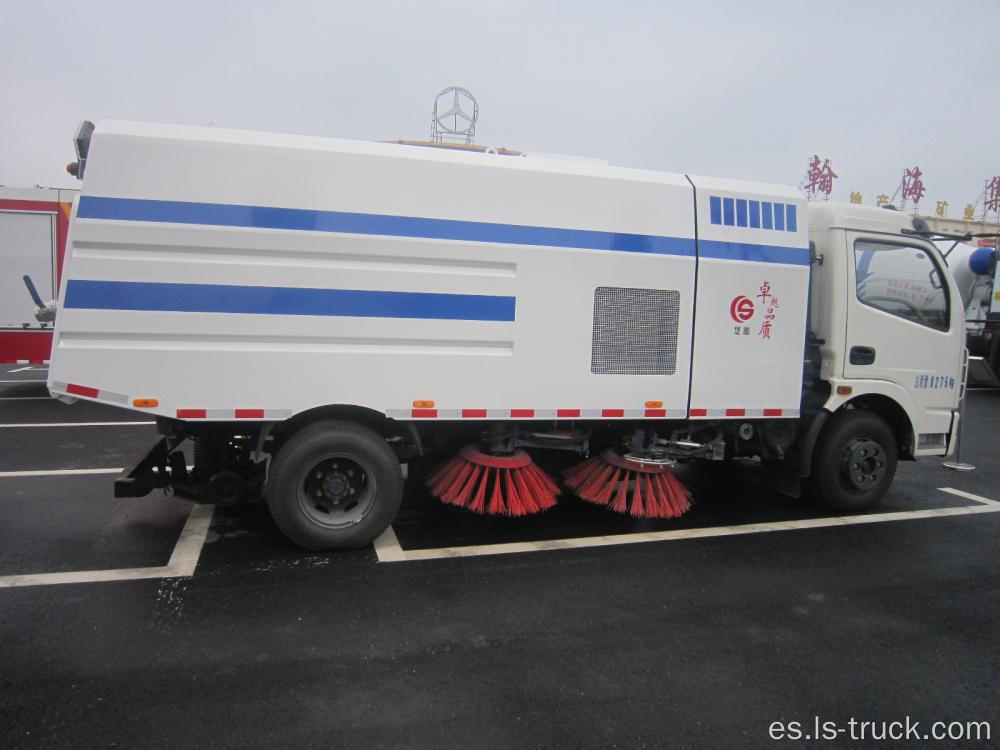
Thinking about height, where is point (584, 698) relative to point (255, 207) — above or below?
below

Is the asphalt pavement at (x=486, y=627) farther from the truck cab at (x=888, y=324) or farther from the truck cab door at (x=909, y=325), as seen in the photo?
the truck cab door at (x=909, y=325)

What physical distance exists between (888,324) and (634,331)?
2.33 m

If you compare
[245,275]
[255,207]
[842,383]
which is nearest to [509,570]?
[245,275]

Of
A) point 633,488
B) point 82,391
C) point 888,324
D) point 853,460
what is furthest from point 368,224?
point 853,460

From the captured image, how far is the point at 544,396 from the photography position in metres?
4.34

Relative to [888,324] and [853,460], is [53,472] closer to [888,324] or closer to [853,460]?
[853,460]

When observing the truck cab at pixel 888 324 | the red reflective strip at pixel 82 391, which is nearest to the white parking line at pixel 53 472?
the red reflective strip at pixel 82 391

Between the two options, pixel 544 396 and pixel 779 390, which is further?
pixel 779 390

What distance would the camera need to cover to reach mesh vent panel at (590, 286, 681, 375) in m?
4.38

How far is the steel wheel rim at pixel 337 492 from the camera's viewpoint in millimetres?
4137

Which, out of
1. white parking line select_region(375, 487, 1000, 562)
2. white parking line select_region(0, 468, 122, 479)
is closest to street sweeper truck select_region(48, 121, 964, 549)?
white parking line select_region(375, 487, 1000, 562)

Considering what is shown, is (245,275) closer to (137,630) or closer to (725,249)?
(137,630)

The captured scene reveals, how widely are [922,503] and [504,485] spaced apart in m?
4.03

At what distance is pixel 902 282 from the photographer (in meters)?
5.25
